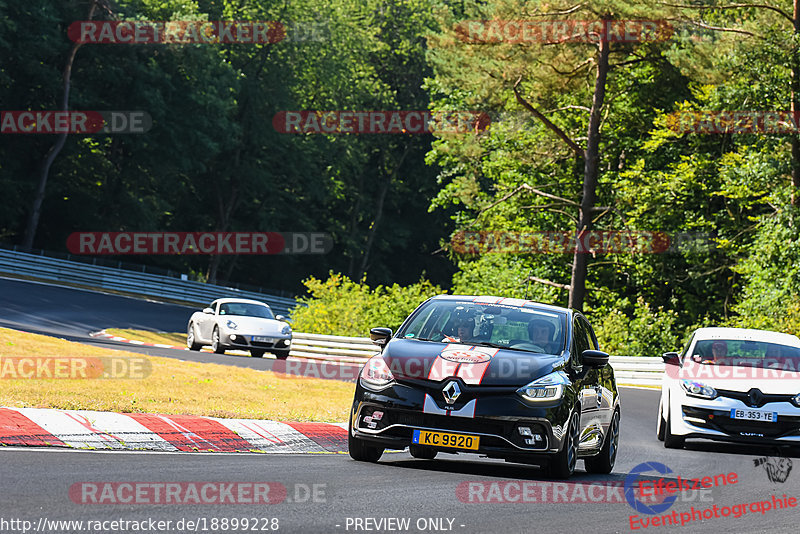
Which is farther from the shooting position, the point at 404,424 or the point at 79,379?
the point at 79,379

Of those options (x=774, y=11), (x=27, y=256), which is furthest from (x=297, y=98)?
(x=774, y=11)

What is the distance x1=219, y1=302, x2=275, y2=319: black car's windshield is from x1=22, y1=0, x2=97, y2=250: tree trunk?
29.4 meters

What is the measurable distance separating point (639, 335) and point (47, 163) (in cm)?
3418

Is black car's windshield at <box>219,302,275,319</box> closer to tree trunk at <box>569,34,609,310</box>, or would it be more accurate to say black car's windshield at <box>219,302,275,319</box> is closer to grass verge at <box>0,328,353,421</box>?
grass verge at <box>0,328,353,421</box>

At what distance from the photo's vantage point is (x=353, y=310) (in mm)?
38969

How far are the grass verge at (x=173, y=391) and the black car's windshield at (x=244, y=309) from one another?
8.39 metres

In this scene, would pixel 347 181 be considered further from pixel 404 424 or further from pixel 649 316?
pixel 404 424

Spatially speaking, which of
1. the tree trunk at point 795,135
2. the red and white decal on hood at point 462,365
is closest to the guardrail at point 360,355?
the tree trunk at point 795,135

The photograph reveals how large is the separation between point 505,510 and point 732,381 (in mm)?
7693

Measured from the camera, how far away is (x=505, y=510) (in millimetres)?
8492

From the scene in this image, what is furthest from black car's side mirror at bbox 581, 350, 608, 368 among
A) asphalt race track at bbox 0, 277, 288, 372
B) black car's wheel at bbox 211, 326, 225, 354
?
black car's wheel at bbox 211, 326, 225, 354

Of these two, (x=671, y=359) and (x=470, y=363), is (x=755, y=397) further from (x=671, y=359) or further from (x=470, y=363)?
(x=470, y=363)

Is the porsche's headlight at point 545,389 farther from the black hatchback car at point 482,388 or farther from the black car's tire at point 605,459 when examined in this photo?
the black car's tire at point 605,459

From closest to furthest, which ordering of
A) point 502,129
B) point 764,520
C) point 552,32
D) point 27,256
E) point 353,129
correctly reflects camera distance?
point 764,520, point 552,32, point 502,129, point 27,256, point 353,129
